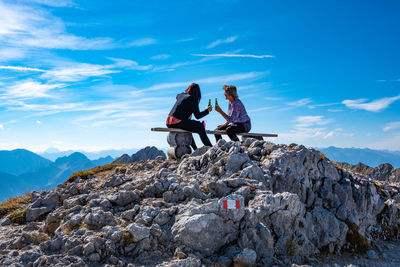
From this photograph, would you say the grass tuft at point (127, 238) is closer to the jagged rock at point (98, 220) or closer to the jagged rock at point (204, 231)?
the jagged rock at point (98, 220)

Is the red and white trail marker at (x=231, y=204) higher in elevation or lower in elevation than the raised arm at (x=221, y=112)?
lower

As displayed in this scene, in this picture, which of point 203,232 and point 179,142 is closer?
point 203,232

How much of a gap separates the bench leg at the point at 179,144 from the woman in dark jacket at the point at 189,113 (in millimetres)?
556

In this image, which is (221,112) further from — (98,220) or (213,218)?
(98,220)

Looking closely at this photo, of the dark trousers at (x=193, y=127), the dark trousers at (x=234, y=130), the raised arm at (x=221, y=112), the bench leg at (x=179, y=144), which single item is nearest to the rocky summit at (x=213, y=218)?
the bench leg at (x=179, y=144)

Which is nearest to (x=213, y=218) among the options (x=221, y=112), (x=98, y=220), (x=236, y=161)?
(x=98, y=220)

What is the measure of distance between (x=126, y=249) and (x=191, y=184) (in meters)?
3.36

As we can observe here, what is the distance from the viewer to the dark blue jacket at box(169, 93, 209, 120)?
48.1ft

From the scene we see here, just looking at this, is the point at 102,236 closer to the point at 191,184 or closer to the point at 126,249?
the point at 126,249

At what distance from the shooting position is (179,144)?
15.1 m

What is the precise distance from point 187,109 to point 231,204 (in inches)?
278

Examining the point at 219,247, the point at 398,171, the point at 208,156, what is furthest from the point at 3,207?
the point at 398,171

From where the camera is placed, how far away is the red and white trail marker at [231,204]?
8562mm

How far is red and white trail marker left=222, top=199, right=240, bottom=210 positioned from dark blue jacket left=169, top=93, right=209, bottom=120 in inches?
263
